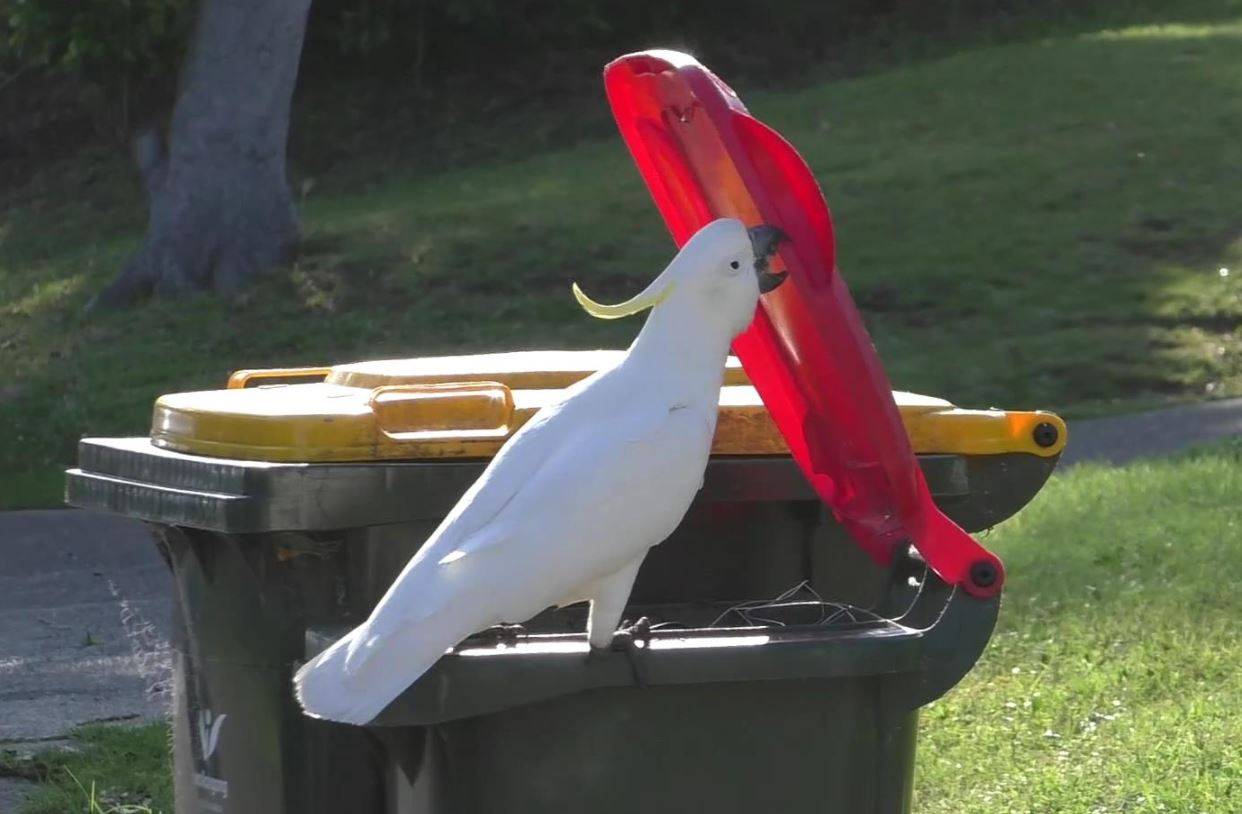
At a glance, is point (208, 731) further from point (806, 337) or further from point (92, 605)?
point (92, 605)

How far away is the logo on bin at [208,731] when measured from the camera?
3.17 meters

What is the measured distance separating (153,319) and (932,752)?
8.01m

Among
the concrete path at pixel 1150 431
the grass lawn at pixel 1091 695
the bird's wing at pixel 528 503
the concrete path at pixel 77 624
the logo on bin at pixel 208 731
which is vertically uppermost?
the bird's wing at pixel 528 503

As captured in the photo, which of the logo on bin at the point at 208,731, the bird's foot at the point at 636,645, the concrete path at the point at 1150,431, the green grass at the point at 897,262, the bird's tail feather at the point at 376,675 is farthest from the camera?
the green grass at the point at 897,262

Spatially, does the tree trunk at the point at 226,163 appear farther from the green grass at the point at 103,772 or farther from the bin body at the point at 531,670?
the bin body at the point at 531,670

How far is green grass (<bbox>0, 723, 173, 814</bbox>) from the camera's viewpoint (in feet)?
14.8

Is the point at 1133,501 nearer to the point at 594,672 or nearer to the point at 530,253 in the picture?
the point at 594,672

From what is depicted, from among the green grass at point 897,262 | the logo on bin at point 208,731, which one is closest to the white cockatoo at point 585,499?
the logo on bin at point 208,731

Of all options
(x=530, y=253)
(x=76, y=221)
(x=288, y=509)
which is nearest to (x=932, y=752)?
(x=288, y=509)

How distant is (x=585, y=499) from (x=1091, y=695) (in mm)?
2795

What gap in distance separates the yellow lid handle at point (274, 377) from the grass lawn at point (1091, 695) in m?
1.27

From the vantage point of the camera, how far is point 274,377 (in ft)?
12.6

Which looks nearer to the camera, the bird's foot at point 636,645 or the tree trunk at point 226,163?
the bird's foot at point 636,645

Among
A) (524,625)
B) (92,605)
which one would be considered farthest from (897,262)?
(524,625)
